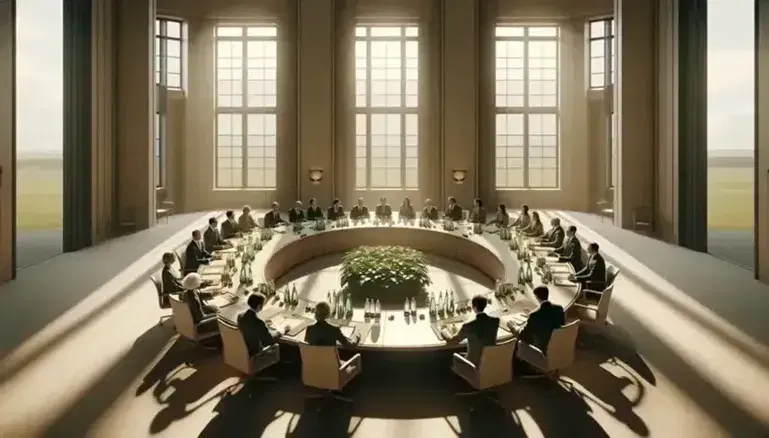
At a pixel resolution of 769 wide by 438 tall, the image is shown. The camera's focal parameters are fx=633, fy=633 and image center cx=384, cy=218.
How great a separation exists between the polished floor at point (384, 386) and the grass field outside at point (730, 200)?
6.20m

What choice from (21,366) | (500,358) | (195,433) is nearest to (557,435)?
(500,358)

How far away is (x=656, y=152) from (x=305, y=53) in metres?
10.6

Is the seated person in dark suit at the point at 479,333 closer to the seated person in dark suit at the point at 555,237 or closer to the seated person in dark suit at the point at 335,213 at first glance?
the seated person in dark suit at the point at 555,237

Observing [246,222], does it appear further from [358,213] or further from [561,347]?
[561,347]

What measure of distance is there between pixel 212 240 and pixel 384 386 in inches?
246

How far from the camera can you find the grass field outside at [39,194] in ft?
48.0

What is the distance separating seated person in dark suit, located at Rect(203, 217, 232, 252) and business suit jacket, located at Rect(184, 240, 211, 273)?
919 mm

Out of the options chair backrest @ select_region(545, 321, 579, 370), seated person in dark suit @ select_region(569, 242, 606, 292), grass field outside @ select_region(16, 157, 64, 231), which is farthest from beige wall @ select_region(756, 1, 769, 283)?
grass field outside @ select_region(16, 157, 64, 231)

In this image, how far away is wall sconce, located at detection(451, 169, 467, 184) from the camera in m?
19.6

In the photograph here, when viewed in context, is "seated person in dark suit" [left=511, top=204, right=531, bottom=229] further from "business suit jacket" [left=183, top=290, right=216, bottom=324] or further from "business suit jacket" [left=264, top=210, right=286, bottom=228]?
"business suit jacket" [left=183, top=290, right=216, bottom=324]

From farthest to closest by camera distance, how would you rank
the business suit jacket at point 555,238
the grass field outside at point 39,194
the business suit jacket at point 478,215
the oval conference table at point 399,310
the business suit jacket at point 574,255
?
the business suit jacket at point 478,215 < the grass field outside at point 39,194 < the business suit jacket at point 555,238 < the business suit jacket at point 574,255 < the oval conference table at point 399,310

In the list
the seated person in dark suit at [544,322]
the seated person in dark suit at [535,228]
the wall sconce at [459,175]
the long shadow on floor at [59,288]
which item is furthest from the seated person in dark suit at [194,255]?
the wall sconce at [459,175]

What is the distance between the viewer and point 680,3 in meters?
14.9

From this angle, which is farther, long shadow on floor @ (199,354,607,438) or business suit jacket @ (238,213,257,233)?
business suit jacket @ (238,213,257,233)
